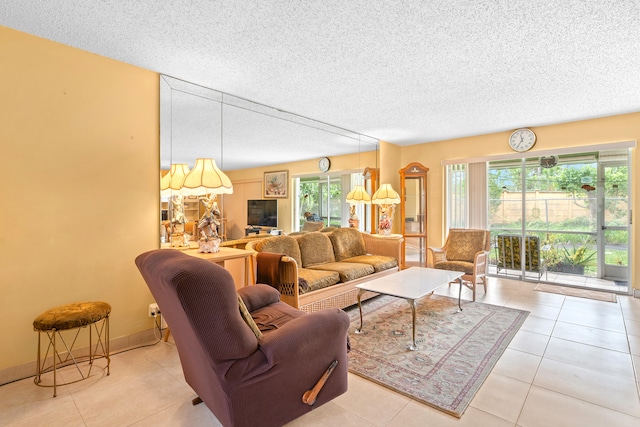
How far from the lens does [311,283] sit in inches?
129

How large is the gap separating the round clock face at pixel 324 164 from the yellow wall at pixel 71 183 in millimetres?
2679

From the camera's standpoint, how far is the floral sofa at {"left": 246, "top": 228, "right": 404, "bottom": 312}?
3.13m

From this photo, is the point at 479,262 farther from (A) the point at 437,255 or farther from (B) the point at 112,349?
(B) the point at 112,349

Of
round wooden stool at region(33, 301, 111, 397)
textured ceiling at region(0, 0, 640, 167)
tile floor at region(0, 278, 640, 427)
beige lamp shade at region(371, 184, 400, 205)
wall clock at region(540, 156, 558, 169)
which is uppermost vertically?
textured ceiling at region(0, 0, 640, 167)

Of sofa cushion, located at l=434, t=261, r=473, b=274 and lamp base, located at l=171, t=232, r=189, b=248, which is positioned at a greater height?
lamp base, located at l=171, t=232, r=189, b=248

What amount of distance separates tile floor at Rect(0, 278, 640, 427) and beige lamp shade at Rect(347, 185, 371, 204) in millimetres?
3127

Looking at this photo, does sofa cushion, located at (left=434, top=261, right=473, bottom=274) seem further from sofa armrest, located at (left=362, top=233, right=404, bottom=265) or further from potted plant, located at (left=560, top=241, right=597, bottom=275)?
potted plant, located at (left=560, top=241, right=597, bottom=275)

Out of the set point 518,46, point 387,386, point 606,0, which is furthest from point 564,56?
point 387,386

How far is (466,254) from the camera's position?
4758 mm

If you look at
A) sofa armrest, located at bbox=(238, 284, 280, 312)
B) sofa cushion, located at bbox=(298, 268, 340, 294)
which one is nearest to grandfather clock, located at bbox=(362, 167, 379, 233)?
sofa cushion, located at bbox=(298, 268, 340, 294)

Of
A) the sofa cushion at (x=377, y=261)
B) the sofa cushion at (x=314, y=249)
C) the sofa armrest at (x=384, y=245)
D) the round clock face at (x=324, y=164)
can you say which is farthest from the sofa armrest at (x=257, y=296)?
the round clock face at (x=324, y=164)

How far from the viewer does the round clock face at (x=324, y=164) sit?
204 inches

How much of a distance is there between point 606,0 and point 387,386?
2.86 meters

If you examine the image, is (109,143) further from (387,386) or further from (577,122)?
(577,122)
